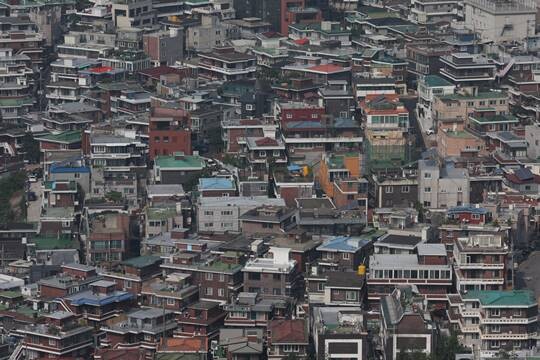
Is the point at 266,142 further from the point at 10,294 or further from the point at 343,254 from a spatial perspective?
the point at 10,294

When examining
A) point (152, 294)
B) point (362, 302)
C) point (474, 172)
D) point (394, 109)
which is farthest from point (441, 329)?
point (394, 109)

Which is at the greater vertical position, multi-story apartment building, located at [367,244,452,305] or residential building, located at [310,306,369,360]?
multi-story apartment building, located at [367,244,452,305]

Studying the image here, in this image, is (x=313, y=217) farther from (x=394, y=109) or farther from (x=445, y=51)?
(x=445, y=51)

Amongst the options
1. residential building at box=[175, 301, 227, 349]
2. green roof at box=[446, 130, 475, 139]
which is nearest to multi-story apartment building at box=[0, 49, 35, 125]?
green roof at box=[446, 130, 475, 139]

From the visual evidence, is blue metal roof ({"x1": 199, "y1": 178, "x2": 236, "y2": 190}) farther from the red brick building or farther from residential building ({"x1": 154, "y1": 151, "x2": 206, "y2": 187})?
the red brick building

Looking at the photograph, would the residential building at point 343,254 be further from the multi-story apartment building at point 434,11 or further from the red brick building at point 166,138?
the multi-story apartment building at point 434,11

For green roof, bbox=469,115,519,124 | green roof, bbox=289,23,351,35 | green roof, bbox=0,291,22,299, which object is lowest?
green roof, bbox=0,291,22,299

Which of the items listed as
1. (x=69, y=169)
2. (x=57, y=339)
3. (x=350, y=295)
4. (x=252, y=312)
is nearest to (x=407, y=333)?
(x=350, y=295)
